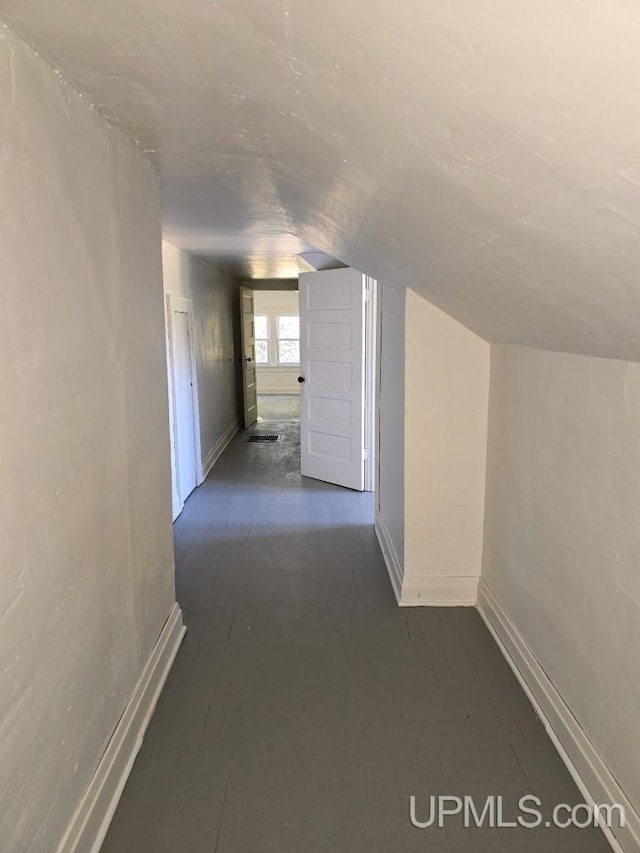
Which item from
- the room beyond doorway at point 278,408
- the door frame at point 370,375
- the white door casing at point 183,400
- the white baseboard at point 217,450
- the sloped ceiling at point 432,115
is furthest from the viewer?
the room beyond doorway at point 278,408

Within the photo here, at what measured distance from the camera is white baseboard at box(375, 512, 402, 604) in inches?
130

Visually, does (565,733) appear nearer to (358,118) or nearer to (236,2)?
(358,118)

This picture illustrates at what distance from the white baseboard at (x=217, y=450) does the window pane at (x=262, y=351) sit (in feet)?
13.4

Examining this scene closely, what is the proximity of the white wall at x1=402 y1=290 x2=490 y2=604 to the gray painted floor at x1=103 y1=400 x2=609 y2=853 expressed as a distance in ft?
0.64

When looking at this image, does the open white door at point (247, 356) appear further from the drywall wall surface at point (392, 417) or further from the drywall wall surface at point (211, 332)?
the drywall wall surface at point (392, 417)

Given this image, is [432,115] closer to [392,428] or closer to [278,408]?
[392,428]

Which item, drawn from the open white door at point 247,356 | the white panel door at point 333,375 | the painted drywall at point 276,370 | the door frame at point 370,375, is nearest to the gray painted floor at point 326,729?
the door frame at point 370,375

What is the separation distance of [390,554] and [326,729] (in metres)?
1.52

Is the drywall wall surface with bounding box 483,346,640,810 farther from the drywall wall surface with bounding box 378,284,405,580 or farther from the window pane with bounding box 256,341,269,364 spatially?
the window pane with bounding box 256,341,269,364

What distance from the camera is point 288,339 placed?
12.0 m

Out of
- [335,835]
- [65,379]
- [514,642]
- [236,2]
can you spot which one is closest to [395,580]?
[514,642]

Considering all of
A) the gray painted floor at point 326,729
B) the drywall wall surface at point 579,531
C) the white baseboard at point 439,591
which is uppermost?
the drywall wall surface at point 579,531

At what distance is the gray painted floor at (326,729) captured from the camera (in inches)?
69.3

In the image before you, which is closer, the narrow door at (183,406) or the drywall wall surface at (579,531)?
the drywall wall surface at (579,531)
